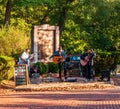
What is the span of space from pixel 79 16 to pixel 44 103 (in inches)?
1378

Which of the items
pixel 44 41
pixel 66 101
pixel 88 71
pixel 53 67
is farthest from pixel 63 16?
pixel 66 101

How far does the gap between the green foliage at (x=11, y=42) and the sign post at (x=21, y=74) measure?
709 centimetres

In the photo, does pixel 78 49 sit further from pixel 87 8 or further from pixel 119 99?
pixel 119 99

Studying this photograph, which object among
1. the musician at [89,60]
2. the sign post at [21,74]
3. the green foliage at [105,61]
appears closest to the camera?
the sign post at [21,74]

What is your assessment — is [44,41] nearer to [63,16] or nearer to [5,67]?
[5,67]

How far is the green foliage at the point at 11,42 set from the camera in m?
29.3

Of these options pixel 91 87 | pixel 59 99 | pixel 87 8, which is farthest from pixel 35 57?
pixel 87 8

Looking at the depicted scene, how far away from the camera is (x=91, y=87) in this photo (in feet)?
69.7

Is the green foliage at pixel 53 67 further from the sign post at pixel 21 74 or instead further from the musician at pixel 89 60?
the sign post at pixel 21 74

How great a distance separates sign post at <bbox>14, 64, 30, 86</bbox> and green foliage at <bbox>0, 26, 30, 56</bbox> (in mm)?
7087

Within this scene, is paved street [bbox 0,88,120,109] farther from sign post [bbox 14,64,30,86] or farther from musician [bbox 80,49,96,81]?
musician [bbox 80,49,96,81]

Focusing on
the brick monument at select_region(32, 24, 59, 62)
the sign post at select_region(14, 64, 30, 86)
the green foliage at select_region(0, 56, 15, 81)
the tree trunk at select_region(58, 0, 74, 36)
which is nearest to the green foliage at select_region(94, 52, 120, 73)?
the brick monument at select_region(32, 24, 59, 62)

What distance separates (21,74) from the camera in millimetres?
21859

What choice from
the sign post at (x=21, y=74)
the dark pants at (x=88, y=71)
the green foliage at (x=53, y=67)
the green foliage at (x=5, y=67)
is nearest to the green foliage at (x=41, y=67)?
the green foliage at (x=53, y=67)
